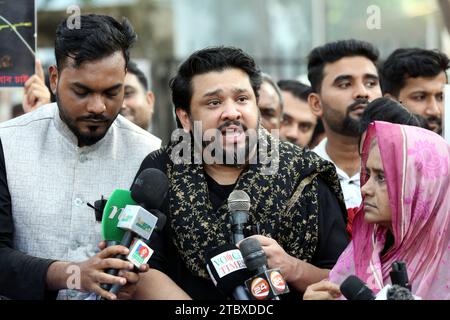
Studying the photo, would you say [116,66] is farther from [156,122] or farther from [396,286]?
[156,122]

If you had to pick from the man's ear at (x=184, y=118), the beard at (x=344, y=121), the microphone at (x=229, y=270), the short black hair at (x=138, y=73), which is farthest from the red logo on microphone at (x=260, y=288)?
the short black hair at (x=138, y=73)

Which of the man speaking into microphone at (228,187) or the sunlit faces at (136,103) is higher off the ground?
the sunlit faces at (136,103)

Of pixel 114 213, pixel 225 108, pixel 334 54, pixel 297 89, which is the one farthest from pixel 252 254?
pixel 297 89

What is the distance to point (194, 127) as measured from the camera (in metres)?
4.22

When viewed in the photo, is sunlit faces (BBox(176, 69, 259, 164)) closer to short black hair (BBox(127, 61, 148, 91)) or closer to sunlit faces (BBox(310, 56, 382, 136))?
sunlit faces (BBox(310, 56, 382, 136))

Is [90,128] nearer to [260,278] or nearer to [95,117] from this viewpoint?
[95,117]

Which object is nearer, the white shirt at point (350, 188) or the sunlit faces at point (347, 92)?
the white shirt at point (350, 188)

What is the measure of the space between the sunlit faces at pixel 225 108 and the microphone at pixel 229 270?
25.1 inches

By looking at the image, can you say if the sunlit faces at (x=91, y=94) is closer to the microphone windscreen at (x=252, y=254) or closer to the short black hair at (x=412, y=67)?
the microphone windscreen at (x=252, y=254)

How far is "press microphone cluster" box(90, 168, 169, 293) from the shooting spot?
342cm

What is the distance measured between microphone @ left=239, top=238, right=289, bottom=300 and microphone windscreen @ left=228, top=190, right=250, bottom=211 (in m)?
0.29

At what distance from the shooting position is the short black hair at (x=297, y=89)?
22.2 feet

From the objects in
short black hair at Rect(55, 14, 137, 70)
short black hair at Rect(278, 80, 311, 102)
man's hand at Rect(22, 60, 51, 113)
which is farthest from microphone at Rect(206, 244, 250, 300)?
short black hair at Rect(278, 80, 311, 102)
